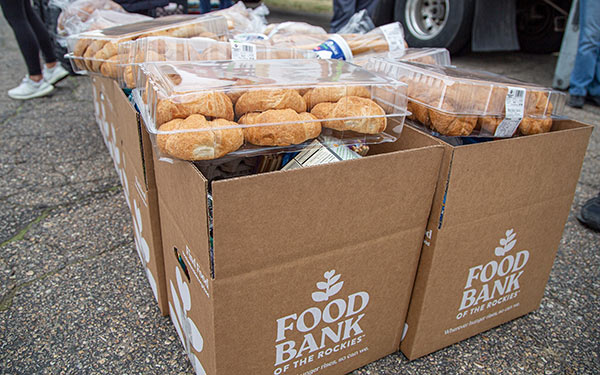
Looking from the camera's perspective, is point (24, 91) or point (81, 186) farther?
point (24, 91)

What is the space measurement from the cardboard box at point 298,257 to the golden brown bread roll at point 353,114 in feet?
0.39

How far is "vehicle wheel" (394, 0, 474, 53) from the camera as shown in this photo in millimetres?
3750

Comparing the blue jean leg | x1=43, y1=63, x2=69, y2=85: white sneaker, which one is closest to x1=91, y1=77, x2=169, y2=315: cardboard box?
x1=43, y1=63, x2=69, y2=85: white sneaker

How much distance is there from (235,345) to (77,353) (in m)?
0.57

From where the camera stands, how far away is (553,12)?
14.6 feet

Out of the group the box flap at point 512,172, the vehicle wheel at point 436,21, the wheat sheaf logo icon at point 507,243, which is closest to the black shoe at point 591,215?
the box flap at point 512,172

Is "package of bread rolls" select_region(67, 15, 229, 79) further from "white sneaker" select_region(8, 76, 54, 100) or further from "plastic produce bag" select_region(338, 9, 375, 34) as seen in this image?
"white sneaker" select_region(8, 76, 54, 100)

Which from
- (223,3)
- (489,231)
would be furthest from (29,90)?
(489,231)

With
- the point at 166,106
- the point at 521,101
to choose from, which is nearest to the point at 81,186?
the point at 166,106

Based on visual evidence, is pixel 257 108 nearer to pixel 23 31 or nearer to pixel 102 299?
pixel 102 299

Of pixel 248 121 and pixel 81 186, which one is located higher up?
pixel 248 121

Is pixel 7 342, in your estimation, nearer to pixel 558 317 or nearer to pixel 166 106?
pixel 166 106

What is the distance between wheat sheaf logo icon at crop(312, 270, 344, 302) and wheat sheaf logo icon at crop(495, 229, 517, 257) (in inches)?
20.1

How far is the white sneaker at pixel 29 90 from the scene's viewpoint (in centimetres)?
318
